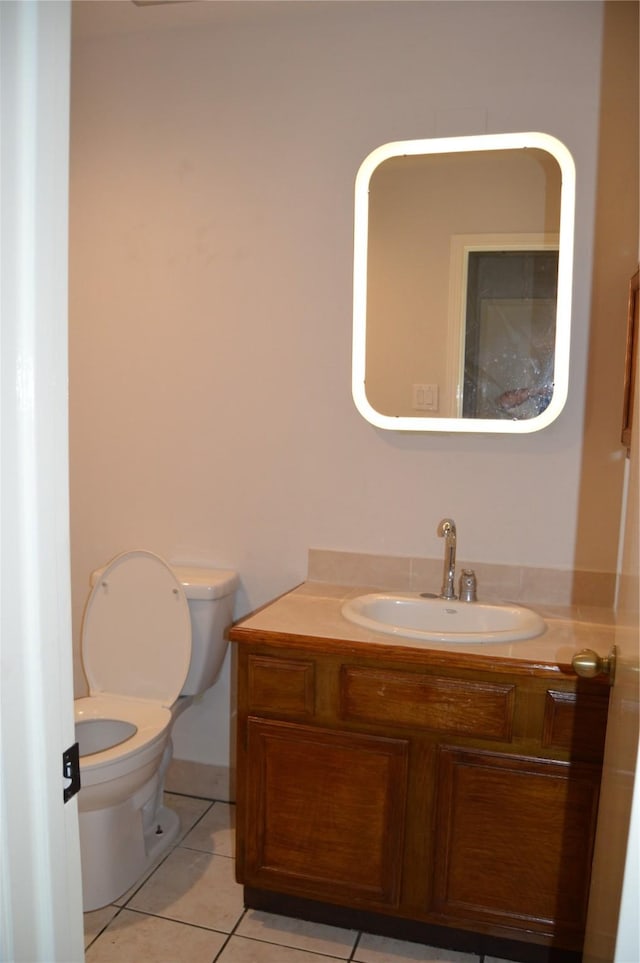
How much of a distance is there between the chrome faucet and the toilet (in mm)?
699

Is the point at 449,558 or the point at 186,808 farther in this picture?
the point at 186,808

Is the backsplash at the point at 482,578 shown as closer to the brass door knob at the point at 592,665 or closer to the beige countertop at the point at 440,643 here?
the beige countertop at the point at 440,643

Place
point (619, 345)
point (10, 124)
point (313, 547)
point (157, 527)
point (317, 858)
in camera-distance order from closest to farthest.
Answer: point (10, 124) → point (317, 858) → point (619, 345) → point (313, 547) → point (157, 527)

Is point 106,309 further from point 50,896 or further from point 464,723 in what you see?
point 50,896

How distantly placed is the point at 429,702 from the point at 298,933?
75 cm

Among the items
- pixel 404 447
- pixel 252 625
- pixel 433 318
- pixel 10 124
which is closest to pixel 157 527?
pixel 252 625

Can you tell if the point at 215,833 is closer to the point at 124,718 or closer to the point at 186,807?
the point at 186,807

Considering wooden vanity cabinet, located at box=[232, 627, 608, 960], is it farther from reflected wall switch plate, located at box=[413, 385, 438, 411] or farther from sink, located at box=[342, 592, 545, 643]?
reflected wall switch plate, located at box=[413, 385, 438, 411]

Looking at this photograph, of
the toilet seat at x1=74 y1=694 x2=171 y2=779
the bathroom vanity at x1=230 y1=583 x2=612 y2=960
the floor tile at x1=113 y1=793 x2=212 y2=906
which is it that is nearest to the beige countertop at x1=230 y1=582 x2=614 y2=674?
the bathroom vanity at x1=230 y1=583 x2=612 y2=960

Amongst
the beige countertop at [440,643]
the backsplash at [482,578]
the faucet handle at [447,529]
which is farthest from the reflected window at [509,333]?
the beige countertop at [440,643]

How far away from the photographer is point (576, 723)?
5.16 feet

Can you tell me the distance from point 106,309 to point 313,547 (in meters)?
1.08

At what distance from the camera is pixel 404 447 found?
6.95ft

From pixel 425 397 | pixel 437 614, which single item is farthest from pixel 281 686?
pixel 425 397
